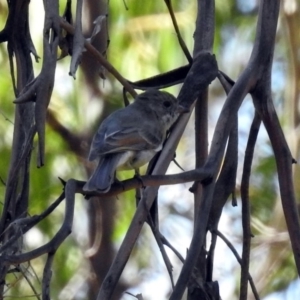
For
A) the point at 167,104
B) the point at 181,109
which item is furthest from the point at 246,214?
the point at 167,104

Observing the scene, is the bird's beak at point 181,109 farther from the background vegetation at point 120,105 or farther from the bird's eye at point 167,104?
the background vegetation at point 120,105

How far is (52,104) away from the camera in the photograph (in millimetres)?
4551

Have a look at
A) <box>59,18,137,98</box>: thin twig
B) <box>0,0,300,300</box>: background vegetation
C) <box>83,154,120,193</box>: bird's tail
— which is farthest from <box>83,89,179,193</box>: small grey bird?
<box>0,0,300,300</box>: background vegetation

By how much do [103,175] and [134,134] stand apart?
68 centimetres

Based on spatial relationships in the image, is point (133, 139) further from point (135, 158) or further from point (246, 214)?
point (246, 214)

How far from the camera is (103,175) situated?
7.75 feet

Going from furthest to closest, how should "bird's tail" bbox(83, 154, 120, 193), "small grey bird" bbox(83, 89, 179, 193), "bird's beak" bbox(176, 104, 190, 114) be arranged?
"small grey bird" bbox(83, 89, 179, 193), "bird's beak" bbox(176, 104, 190, 114), "bird's tail" bbox(83, 154, 120, 193)

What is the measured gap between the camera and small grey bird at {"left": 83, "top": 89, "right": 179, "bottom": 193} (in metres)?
2.75

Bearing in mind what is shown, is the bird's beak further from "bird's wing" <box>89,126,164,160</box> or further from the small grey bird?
"bird's wing" <box>89,126,164,160</box>

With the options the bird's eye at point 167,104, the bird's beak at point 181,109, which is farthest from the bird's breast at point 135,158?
the bird's beak at point 181,109

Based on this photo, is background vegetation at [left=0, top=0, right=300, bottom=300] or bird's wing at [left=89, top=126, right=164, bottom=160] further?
background vegetation at [left=0, top=0, right=300, bottom=300]

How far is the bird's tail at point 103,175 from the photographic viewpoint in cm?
197

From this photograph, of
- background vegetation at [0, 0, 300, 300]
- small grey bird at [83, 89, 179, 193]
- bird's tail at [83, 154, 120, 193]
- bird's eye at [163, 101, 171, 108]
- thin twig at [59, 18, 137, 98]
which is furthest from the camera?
background vegetation at [0, 0, 300, 300]

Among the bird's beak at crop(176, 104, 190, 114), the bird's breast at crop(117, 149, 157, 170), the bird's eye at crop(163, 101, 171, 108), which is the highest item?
the bird's eye at crop(163, 101, 171, 108)
